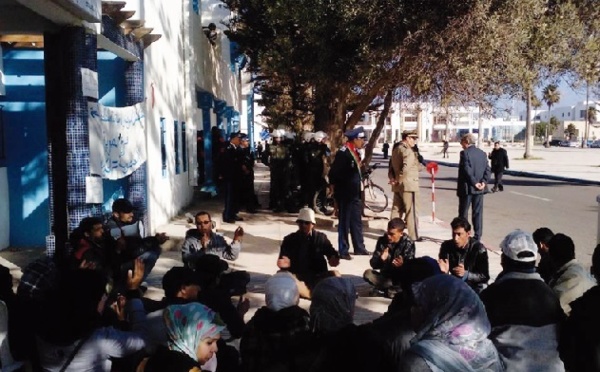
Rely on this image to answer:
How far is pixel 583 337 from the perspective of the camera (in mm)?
3805

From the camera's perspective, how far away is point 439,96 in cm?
1445

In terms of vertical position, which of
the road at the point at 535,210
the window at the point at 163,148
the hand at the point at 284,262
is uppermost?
the window at the point at 163,148

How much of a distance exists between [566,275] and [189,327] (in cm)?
300

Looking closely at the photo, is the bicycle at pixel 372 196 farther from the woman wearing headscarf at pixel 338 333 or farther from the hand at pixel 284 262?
the woman wearing headscarf at pixel 338 333

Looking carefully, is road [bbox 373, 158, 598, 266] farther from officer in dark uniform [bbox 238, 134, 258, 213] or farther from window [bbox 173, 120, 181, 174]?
window [bbox 173, 120, 181, 174]

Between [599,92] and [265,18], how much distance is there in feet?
47.7

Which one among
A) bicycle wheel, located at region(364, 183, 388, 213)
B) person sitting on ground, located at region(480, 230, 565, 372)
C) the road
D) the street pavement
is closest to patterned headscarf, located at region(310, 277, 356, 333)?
person sitting on ground, located at region(480, 230, 565, 372)

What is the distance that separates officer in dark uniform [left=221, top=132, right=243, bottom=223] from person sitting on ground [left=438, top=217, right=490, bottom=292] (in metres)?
6.81

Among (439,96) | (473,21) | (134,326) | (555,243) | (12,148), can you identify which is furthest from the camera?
(439,96)

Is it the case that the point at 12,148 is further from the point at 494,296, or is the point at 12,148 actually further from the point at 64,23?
the point at 494,296

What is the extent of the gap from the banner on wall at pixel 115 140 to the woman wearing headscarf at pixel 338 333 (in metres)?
5.43

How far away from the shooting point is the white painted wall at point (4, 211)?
33.0 feet

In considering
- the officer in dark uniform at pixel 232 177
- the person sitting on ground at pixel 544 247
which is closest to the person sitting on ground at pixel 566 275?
the person sitting on ground at pixel 544 247

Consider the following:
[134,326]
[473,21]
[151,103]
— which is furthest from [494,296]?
[151,103]
